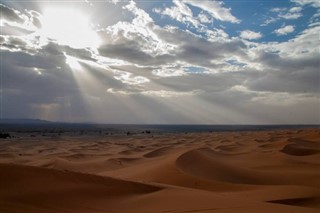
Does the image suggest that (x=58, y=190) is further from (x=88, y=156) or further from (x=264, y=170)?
(x=88, y=156)

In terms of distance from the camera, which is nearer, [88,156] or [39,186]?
[39,186]

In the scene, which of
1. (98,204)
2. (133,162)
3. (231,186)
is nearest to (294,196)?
(231,186)

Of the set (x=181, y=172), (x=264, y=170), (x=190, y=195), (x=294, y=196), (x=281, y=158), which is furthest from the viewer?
(x=281, y=158)

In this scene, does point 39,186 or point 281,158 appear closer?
point 39,186

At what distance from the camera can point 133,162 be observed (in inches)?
696

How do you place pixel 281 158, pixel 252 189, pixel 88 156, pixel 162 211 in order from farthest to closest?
pixel 88 156
pixel 281 158
pixel 252 189
pixel 162 211

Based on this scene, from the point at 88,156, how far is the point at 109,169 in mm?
4640

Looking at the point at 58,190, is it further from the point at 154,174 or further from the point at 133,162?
the point at 133,162

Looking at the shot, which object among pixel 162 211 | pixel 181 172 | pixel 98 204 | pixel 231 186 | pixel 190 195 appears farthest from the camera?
pixel 181 172

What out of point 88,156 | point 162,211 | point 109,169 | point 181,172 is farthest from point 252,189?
point 88,156

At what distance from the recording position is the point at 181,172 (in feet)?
37.9

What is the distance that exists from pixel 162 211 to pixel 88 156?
47.7 ft

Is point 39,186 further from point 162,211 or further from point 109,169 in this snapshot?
point 109,169

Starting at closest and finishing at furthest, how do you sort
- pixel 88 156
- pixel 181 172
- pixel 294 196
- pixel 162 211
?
1. pixel 162 211
2. pixel 294 196
3. pixel 181 172
4. pixel 88 156
